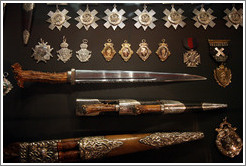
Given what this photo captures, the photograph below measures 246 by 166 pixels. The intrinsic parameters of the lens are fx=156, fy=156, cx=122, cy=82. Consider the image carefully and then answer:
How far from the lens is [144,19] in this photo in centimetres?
192

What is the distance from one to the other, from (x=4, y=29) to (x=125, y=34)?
1.45 m

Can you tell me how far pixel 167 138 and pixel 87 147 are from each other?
0.82m

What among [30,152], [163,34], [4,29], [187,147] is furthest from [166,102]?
[4,29]

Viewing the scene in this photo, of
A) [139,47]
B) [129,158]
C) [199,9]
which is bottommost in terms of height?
[129,158]

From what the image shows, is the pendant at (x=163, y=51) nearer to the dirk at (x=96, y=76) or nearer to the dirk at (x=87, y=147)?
the dirk at (x=96, y=76)

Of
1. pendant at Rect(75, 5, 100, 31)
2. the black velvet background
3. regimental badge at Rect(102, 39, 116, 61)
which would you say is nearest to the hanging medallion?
the black velvet background

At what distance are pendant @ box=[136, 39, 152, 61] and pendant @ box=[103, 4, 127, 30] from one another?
13.4 inches

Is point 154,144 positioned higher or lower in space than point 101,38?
lower

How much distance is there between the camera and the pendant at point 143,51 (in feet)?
6.08

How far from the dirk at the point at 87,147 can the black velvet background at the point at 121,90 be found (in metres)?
0.14

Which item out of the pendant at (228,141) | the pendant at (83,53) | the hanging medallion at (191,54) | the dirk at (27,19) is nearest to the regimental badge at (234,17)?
the hanging medallion at (191,54)

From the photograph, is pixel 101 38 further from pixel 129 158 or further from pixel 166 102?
pixel 129 158

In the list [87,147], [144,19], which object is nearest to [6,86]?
[87,147]

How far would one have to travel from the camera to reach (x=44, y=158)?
1492mm
